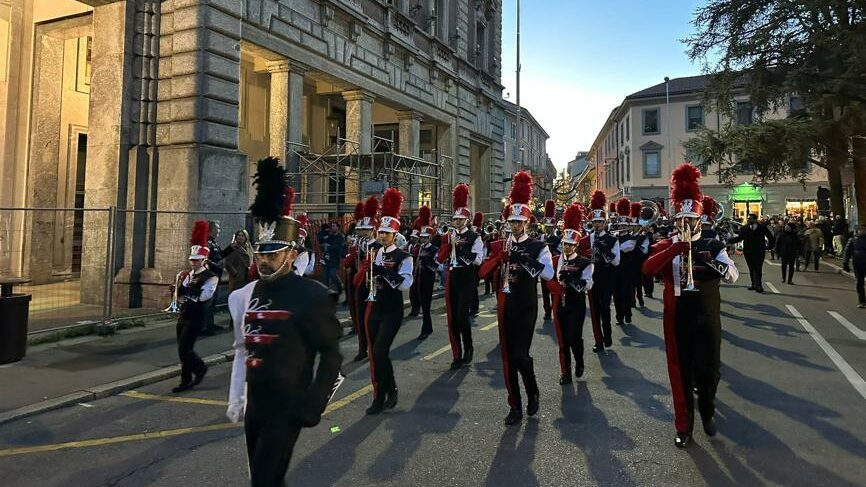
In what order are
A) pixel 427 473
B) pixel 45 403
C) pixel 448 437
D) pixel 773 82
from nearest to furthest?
pixel 427 473 < pixel 448 437 < pixel 45 403 < pixel 773 82

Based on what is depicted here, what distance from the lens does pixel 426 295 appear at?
401 inches

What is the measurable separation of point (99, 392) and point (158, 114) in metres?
7.85

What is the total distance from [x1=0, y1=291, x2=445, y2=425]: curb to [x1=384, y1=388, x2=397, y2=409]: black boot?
0.81 metres

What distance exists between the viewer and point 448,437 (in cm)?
486

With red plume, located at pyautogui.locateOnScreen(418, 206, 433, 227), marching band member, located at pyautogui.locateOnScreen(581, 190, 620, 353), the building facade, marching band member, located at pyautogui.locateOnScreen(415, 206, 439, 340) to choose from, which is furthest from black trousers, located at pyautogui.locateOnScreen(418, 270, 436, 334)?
the building facade

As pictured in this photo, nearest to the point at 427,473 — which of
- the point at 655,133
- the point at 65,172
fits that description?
the point at 65,172

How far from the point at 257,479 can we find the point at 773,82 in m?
25.2

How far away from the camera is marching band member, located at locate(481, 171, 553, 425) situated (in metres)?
5.24

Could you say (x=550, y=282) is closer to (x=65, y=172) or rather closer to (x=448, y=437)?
(x=448, y=437)

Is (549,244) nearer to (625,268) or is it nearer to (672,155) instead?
(625,268)

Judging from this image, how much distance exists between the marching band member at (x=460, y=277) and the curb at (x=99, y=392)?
2.27m

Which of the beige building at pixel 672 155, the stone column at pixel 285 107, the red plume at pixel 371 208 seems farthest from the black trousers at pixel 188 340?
the beige building at pixel 672 155

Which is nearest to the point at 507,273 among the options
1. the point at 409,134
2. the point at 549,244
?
the point at 549,244

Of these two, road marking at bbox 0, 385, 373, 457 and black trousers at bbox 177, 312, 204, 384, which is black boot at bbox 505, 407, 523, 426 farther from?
black trousers at bbox 177, 312, 204, 384
